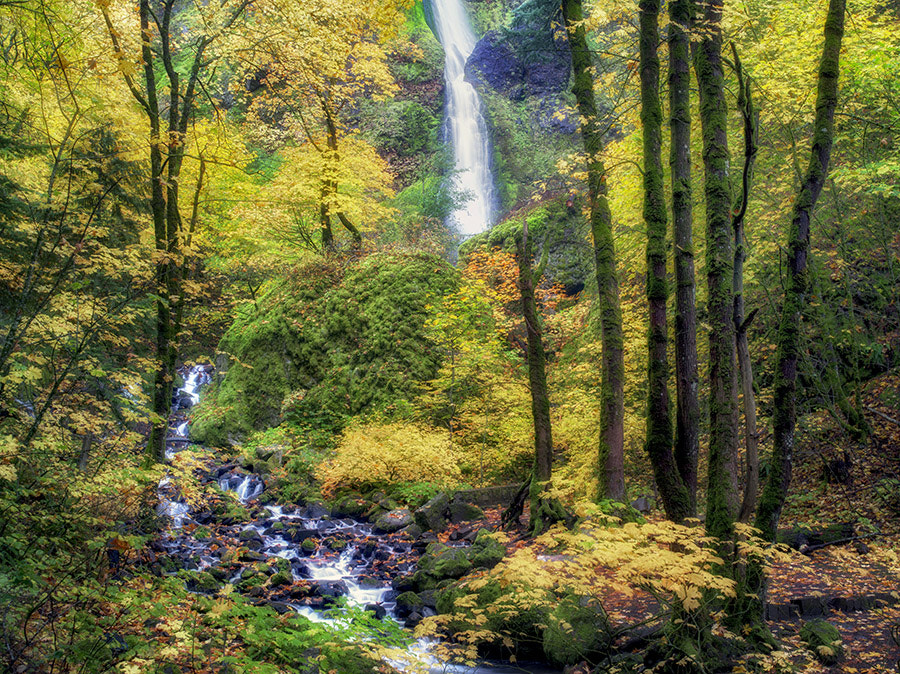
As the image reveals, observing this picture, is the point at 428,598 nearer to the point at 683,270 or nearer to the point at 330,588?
the point at 330,588

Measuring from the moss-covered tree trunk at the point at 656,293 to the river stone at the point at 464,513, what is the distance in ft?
16.5

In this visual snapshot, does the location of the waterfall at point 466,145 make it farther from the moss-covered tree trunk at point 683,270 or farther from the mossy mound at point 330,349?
the moss-covered tree trunk at point 683,270

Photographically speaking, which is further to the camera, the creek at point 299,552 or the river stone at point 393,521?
the river stone at point 393,521

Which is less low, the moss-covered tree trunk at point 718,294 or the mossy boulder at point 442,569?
the moss-covered tree trunk at point 718,294

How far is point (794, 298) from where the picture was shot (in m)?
4.42

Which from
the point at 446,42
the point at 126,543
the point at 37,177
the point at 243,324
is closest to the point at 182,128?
the point at 37,177

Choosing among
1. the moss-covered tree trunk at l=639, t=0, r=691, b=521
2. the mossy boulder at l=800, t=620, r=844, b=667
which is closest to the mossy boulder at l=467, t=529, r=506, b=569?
the moss-covered tree trunk at l=639, t=0, r=691, b=521

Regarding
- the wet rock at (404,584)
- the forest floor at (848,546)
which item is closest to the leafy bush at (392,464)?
the forest floor at (848,546)

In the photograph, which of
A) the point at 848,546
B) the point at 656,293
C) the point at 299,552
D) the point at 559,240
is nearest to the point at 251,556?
the point at 299,552

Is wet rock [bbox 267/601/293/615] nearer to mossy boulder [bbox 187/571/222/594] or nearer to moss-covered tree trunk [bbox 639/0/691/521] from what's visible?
mossy boulder [bbox 187/571/222/594]

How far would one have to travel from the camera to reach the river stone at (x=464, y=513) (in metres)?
9.52

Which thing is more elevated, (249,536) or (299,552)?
(249,536)

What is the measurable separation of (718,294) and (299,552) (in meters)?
7.11

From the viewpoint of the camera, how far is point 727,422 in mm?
4578
